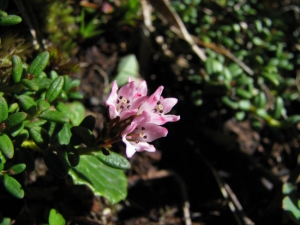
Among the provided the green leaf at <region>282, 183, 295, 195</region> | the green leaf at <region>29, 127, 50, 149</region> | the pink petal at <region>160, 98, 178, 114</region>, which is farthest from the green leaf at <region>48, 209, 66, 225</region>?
the green leaf at <region>282, 183, 295, 195</region>

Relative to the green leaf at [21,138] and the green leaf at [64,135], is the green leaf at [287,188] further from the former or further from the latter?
the green leaf at [21,138]

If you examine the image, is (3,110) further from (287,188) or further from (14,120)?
(287,188)

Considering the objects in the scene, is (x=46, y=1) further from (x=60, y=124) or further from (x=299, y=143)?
(x=299, y=143)

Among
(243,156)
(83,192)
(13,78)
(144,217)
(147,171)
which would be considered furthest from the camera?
(243,156)

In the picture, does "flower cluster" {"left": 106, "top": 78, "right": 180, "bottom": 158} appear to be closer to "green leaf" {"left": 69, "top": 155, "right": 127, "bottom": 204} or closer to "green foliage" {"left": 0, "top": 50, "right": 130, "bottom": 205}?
"green foliage" {"left": 0, "top": 50, "right": 130, "bottom": 205}

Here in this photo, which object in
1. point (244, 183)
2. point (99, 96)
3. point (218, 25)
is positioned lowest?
point (244, 183)

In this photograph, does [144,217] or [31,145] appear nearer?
[31,145]

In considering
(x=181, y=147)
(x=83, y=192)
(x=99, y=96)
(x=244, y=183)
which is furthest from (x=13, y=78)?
(x=244, y=183)
